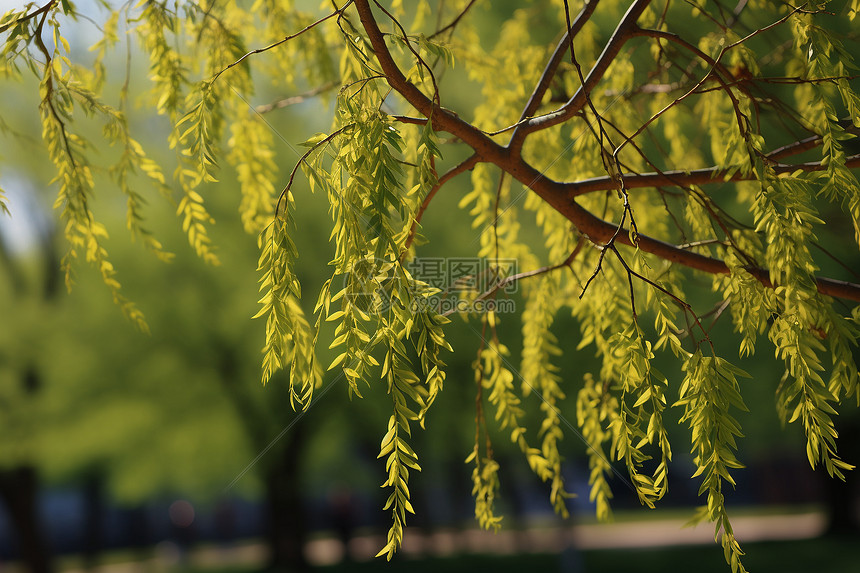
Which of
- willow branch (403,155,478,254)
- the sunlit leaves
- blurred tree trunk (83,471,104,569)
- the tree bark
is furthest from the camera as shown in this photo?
blurred tree trunk (83,471,104,569)

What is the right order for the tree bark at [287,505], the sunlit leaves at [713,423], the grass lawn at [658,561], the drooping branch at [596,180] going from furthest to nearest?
1. the tree bark at [287,505]
2. the grass lawn at [658,561]
3. the drooping branch at [596,180]
4. the sunlit leaves at [713,423]

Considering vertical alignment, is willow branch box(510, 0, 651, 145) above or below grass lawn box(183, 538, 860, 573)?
above

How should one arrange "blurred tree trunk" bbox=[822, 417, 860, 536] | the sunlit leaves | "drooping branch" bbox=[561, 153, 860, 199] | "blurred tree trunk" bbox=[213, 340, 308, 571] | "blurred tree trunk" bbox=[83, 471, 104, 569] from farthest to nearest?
Answer: "blurred tree trunk" bbox=[83, 471, 104, 569], "blurred tree trunk" bbox=[822, 417, 860, 536], "blurred tree trunk" bbox=[213, 340, 308, 571], "drooping branch" bbox=[561, 153, 860, 199], the sunlit leaves

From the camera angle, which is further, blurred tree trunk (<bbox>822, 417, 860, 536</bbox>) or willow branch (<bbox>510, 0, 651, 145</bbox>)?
blurred tree trunk (<bbox>822, 417, 860, 536</bbox>)

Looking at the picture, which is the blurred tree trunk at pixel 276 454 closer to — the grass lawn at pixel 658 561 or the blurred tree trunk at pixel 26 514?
the grass lawn at pixel 658 561

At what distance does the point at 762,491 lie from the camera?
76.5 ft

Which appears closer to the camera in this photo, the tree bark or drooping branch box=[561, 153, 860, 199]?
drooping branch box=[561, 153, 860, 199]

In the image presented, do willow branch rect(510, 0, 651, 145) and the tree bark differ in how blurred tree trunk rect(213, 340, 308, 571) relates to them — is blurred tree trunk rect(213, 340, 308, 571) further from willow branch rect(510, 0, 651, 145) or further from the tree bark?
willow branch rect(510, 0, 651, 145)

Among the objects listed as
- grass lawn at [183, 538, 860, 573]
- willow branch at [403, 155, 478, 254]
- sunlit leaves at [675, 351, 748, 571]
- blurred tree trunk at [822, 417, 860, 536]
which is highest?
willow branch at [403, 155, 478, 254]

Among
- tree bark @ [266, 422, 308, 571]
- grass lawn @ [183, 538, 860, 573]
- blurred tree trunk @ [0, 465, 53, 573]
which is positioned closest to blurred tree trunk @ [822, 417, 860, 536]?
grass lawn @ [183, 538, 860, 573]

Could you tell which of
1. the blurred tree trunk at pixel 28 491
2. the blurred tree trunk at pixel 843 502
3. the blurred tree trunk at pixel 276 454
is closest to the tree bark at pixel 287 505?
the blurred tree trunk at pixel 276 454

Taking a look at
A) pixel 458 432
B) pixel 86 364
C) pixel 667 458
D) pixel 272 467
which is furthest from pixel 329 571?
pixel 667 458

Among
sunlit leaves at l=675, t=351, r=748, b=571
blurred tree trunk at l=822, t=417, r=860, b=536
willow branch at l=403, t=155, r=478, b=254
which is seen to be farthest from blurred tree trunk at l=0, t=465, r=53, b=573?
blurred tree trunk at l=822, t=417, r=860, b=536

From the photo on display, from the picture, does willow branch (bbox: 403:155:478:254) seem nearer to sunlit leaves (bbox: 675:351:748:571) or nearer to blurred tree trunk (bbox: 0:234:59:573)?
sunlit leaves (bbox: 675:351:748:571)
